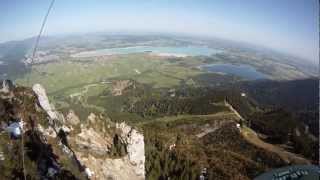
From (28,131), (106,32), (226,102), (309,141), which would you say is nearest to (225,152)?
(309,141)

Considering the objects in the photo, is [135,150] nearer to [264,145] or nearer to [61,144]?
[61,144]

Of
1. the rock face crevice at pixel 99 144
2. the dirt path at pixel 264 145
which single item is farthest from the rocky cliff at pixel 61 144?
the dirt path at pixel 264 145

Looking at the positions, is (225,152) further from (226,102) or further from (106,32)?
(106,32)

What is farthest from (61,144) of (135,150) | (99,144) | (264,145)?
(264,145)

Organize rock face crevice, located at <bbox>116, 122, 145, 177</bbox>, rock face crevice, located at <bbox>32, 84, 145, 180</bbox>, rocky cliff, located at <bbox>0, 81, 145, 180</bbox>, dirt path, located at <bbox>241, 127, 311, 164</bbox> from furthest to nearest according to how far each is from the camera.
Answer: dirt path, located at <bbox>241, 127, 311, 164</bbox>, rock face crevice, located at <bbox>116, 122, 145, 177</bbox>, rock face crevice, located at <bbox>32, 84, 145, 180</bbox>, rocky cliff, located at <bbox>0, 81, 145, 180</bbox>

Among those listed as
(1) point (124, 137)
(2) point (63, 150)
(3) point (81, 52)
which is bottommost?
(1) point (124, 137)

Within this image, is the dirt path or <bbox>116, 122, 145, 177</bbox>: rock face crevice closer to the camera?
<bbox>116, 122, 145, 177</bbox>: rock face crevice

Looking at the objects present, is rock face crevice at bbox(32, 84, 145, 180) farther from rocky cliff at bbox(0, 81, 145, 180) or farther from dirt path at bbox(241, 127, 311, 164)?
dirt path at bbox(241, 127, 311, 164)

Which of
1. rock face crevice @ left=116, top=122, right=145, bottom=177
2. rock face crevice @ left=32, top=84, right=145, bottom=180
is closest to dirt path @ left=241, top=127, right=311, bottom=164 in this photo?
rock face crevice @ left=116, top=122, right=145, bottom=177

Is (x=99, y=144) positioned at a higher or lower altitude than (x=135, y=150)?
higher

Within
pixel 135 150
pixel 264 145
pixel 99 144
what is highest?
pixel 99 144

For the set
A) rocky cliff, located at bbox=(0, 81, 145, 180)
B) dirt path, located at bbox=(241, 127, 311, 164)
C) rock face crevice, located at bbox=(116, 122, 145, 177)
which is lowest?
dirt path, located at bbox=(241, 127, 311, 164)
